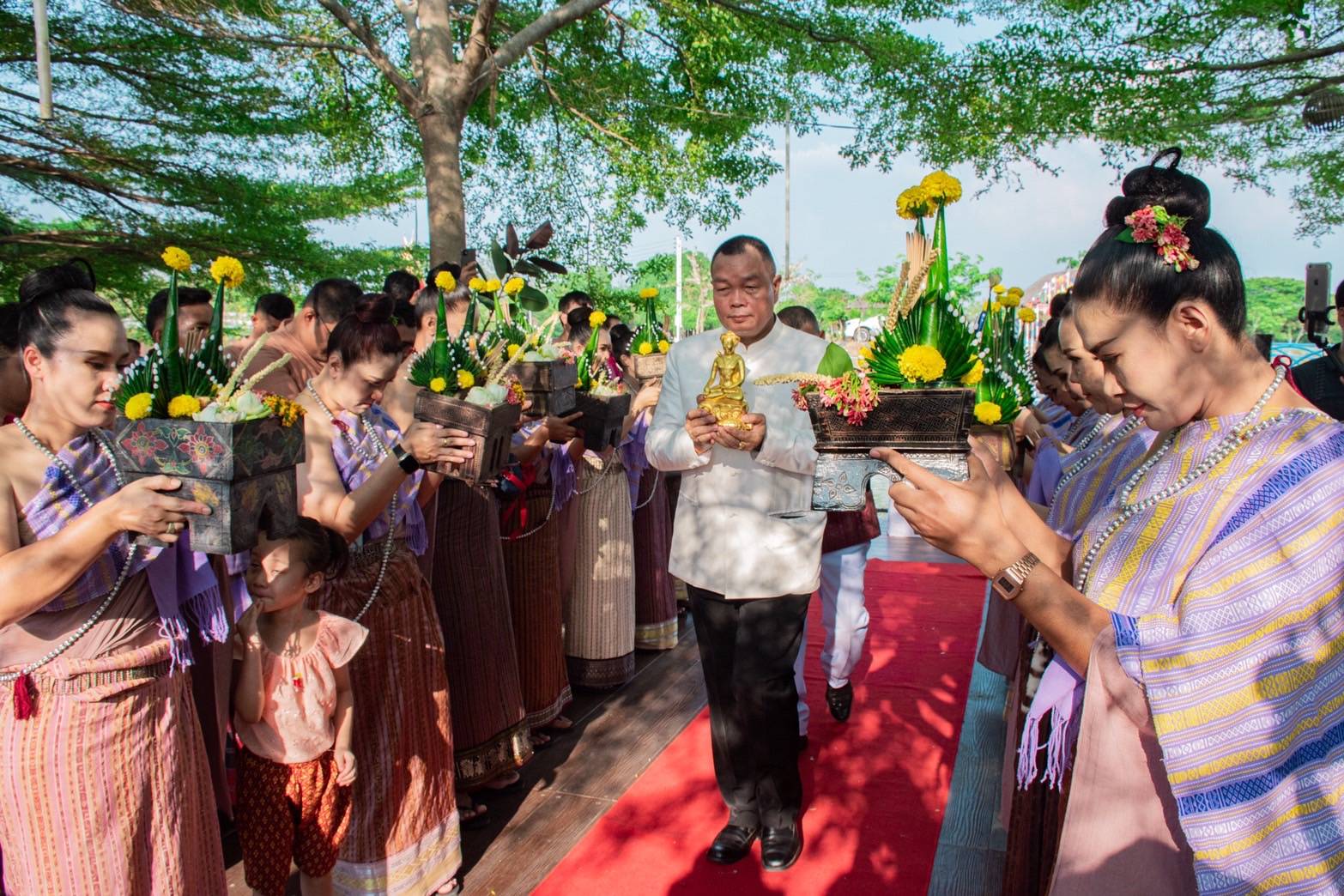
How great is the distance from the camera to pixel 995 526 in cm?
172

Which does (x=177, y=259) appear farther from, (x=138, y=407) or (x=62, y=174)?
(x=62, y=174)

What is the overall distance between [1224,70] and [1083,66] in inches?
47.2

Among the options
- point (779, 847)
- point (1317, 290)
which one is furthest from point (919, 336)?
point (1317, 290)

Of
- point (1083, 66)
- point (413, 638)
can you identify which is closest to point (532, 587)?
point (413, 638)

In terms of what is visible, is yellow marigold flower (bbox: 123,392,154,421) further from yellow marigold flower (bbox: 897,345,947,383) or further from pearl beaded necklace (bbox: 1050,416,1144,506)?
pearl beaded necklace (bbox: 1050,416,1144,506)

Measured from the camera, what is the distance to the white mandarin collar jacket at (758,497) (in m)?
3.11

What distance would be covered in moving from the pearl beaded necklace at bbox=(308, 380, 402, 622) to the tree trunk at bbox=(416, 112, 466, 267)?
442cm

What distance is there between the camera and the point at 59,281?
230cm

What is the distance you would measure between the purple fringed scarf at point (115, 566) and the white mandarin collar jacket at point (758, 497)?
145cm

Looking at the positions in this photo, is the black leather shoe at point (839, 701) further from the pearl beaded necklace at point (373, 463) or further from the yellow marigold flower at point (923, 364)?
the yellow marigold flower at point (923, 364)

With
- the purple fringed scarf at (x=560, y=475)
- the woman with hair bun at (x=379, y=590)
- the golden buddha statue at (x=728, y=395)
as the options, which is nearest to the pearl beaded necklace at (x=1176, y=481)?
the golden buddha statue at (x=728, y=395)

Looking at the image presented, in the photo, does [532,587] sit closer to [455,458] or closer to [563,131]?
[455,458]

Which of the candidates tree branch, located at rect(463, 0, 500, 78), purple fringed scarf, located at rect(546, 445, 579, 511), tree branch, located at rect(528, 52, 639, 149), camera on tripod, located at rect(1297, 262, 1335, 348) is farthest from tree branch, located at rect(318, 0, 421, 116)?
camera on tripod, located at rect(1297, 262, 1335, 348)

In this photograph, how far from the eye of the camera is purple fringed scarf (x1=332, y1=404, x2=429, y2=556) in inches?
113
